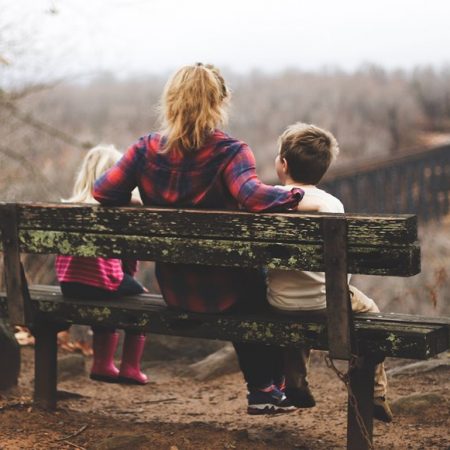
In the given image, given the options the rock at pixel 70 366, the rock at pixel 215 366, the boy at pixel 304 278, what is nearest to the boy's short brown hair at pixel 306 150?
the boy at pixel 304 278

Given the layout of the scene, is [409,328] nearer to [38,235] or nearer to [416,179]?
[38,235]

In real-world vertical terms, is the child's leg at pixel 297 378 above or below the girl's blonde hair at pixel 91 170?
below

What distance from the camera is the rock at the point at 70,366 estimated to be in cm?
637

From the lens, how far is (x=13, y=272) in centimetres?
425

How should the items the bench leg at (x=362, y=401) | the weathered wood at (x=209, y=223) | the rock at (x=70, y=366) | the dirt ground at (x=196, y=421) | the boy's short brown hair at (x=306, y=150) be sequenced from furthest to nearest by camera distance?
1. the rock at (x=70, y=366)
2. the dirt ground at (x=196, y=421)
3. the boy's short brown hair at (x=306, y=150)
4. the bench leg at (x=362, y=401)
5. the weathered wood at (x=209, y=223)

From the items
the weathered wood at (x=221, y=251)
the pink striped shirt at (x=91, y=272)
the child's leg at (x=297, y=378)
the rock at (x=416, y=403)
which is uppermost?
the weathered wood at (x=221, y=251)

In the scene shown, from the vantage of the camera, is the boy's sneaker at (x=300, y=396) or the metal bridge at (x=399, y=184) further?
the metal bridge at (x=399, y=184)

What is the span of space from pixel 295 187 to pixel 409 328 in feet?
2.42

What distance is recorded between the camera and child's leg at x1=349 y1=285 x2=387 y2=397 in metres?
3.97

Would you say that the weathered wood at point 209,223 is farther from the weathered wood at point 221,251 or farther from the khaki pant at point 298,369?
the khaki pant at point 298,369

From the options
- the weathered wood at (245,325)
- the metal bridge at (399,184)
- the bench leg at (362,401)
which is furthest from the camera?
the metal bridge at (399,184)

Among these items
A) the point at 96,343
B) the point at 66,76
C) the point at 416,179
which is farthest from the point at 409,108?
the point at 96,343

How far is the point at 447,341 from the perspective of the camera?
12.3 ft

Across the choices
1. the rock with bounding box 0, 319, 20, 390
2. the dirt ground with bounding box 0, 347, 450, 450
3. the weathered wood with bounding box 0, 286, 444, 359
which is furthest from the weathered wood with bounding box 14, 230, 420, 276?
the rock with bounding box 0, 319, 20, 390
